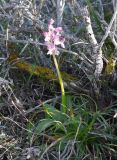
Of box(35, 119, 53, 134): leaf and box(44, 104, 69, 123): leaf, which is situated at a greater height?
box(44, 104, 69, 123): leaf

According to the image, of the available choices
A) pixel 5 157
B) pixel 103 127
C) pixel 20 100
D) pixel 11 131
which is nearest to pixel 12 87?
pixel 20 100

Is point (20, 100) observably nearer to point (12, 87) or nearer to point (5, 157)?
point (12, 87)

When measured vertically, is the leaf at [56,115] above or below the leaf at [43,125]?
above

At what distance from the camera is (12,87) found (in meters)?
1.71

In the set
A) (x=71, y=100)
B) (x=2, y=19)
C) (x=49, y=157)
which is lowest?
(x=49, y=157)

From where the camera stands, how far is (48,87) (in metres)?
1.72

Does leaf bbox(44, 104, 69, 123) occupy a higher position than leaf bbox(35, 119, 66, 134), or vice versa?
leaf bbox(44, 104, 69, 123)

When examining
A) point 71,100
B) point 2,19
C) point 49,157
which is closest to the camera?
point 49,157

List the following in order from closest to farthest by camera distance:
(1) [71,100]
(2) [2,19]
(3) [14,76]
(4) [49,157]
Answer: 1. (4) [49,157]
2. (1) [71,100]
3. (3) [14,76]
4. (2) [2,19]

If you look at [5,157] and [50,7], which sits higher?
[50,7]

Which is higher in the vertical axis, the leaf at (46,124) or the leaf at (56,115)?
the leaf at (56,115)

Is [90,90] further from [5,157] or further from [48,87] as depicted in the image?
[5,157]

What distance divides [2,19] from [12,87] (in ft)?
1.24

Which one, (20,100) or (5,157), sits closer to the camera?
(5,157)
